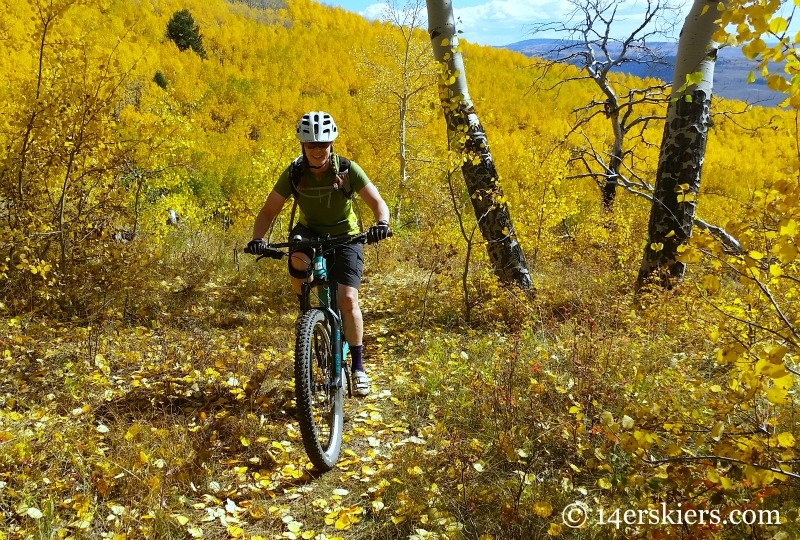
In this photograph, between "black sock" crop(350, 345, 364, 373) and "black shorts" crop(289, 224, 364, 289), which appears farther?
"black sock" crop(350, 345, 364, 373)

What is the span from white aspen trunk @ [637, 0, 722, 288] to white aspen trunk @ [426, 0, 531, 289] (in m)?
1.50

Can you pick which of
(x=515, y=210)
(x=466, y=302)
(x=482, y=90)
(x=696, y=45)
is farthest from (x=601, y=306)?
(x=482, y=90)

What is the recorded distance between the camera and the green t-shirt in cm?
353

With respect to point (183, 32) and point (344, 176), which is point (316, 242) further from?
point (183, 32)

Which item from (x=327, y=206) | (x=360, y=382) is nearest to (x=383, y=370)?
(x=360, y=382)

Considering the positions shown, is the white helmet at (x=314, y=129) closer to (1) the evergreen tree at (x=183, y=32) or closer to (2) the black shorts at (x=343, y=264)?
(2) the black shorts at (x=343, y=264)

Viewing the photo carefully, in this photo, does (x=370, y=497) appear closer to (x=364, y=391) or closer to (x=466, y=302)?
(x=364, y=391)

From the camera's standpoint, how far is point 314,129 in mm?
3236

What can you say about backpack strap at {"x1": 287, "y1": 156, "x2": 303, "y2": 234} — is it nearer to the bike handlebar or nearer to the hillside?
the bike handlebar

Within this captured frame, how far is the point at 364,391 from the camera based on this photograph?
3.93m

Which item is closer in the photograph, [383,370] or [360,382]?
[360,382]

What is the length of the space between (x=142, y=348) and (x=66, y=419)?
4.30 feet

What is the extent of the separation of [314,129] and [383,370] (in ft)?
8.10

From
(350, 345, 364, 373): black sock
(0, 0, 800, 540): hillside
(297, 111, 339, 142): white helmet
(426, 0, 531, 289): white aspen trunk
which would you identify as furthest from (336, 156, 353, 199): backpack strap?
(426, 0, 531, 289): white aspen trunk
